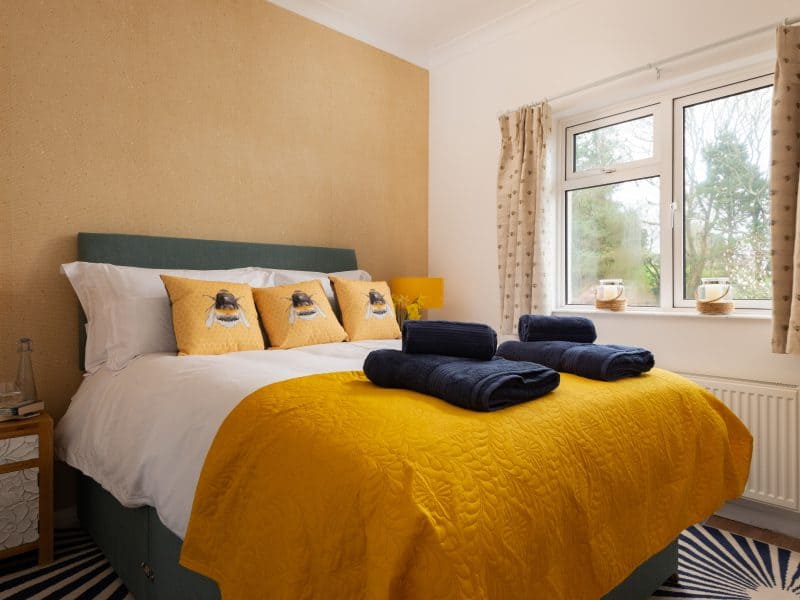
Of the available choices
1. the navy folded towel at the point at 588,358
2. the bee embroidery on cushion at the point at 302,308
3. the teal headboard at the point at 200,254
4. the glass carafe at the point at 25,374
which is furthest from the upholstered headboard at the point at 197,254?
the navy folded towel at the point at 588,358

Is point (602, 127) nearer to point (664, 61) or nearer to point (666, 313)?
point (664, 61)

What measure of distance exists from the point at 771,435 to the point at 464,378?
1.91 metres

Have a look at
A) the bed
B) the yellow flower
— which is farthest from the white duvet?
the yellow flower

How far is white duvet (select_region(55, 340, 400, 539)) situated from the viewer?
1.33 meters

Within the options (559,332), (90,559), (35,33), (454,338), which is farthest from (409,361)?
(35,33)

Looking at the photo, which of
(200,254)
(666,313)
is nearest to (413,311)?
(200,254)

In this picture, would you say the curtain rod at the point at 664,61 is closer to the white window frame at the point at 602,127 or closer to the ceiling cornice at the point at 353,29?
the white window frame at the point at 602,127

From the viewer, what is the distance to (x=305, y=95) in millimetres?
3258

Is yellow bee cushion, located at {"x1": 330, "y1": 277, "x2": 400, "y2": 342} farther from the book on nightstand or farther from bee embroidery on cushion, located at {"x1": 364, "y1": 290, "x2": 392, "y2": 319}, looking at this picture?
the book on nightstand

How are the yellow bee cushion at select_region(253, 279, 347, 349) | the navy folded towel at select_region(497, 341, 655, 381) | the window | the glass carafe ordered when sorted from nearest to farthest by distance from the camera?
the navy folded towel at select_region(497, 341, 655, 381) → the glass carafe → the yellow bee cushion at select_region(253, 279, 347, 349) → the window

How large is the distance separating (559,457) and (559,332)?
86 cm

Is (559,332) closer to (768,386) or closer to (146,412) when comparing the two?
(768,386)

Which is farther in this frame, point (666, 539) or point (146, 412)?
point (146, 412)

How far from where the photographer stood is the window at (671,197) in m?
2.54
